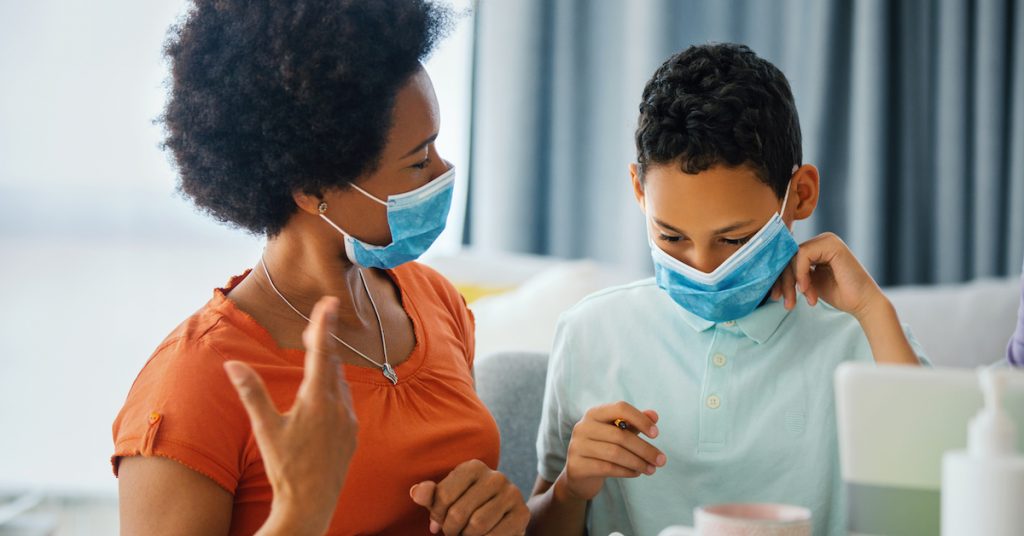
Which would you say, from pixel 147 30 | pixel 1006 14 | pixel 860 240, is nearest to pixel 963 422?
pixel 860 240

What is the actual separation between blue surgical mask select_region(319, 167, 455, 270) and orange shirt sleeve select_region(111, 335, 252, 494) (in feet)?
0.77

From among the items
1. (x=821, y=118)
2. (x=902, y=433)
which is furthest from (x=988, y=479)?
(x=821, y=118)

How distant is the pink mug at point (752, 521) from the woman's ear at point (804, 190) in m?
0.58

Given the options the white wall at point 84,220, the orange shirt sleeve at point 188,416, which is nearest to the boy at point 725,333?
the orange shirt sleeve at point 188,416

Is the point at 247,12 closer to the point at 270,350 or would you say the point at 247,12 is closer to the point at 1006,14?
the point at 270,350

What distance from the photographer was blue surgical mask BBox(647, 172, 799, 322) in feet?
3.81

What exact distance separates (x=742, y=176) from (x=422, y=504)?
527 mm

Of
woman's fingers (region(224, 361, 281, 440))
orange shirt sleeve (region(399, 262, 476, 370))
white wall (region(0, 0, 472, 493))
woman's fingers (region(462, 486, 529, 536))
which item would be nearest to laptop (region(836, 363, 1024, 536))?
woman's fingers (region(224, 361, 281, 440))

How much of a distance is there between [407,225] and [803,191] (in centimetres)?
→ 49

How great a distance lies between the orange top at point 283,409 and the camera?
1.03 metres

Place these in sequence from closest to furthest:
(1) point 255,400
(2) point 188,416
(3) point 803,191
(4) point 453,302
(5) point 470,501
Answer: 1. (1) point 255,400
2. (2) point 188,416
3. (5) point 470,501
4. (3) point 803,191
5. (4) point 453,302

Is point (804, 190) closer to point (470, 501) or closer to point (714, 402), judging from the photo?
point (714, 402)

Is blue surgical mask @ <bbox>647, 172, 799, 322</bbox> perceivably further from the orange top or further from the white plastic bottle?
the white plastic bottle

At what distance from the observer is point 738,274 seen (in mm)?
1173
